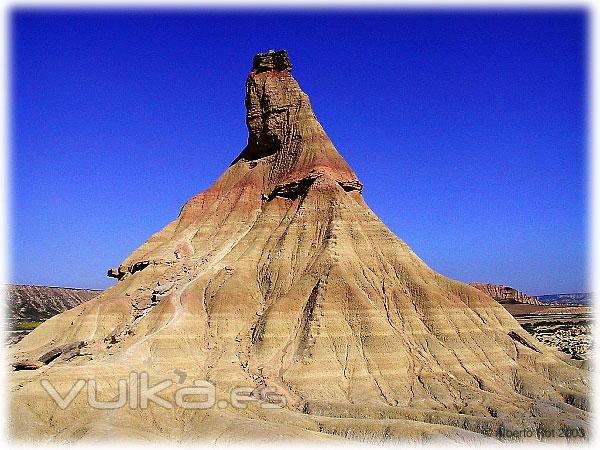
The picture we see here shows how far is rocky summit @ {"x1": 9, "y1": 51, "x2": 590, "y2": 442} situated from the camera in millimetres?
36531

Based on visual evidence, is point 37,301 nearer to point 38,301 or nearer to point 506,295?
point 38,301

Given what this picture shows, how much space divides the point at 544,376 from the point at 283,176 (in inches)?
1207

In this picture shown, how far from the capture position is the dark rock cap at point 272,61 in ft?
221

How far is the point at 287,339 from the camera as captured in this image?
1854 inches

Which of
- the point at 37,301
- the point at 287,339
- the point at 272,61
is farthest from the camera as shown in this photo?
the point at 37,301

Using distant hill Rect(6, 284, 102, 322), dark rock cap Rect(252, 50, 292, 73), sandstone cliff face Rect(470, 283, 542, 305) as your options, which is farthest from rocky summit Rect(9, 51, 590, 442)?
sandstone cliff face Rect(470, 283, 542, 305)

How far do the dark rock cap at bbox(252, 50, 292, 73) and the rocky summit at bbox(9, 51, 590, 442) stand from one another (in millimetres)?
357

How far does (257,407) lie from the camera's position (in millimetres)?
39156

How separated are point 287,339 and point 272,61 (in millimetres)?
34521

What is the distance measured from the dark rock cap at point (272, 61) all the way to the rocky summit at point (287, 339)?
1.17ft

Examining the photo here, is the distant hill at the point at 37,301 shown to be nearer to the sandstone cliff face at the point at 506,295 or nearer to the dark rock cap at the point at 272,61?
the dark rock cap at the point at 272,61

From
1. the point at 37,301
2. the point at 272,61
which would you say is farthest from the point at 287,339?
the point at 37,301

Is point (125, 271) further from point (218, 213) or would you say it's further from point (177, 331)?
point (177, 331)

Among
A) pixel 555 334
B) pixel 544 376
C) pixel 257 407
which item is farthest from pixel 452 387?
pixel 555 334
